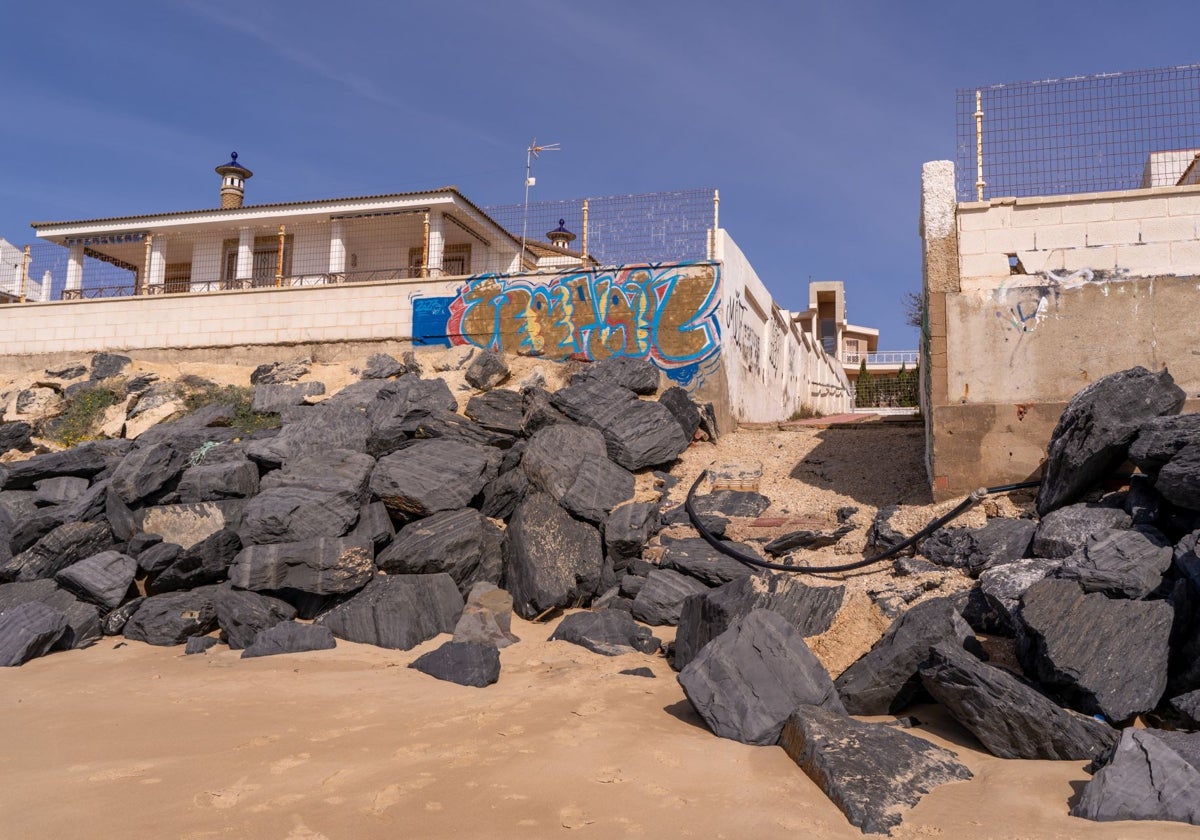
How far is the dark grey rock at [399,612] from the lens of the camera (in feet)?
20.6

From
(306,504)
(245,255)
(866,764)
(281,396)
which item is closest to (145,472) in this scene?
(306,504)

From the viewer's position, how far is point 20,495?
8680 millimetres

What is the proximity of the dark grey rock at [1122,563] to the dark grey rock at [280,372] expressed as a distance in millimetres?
10690

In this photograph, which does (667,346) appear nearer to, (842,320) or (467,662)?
(467,662)

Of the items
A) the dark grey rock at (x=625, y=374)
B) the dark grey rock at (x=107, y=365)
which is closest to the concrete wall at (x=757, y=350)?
the dark grey rock at (x=625, y=374)

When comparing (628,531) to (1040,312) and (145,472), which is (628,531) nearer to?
(1040,312)

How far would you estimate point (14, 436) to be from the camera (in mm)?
11969

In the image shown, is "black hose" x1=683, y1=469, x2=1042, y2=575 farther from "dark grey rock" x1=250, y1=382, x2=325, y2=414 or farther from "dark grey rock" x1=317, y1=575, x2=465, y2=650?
"dark grey rock" x1=250, y1=382, x2=325, y2=414

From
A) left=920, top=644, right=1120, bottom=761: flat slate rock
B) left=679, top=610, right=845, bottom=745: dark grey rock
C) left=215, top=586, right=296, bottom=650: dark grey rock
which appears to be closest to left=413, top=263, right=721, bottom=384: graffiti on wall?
left=215, top=586, right=296, bottom=650: dark grey rock

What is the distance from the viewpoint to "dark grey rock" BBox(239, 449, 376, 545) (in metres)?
7.08

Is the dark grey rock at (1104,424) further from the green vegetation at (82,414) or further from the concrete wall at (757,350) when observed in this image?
the green vegetation at (82,414)

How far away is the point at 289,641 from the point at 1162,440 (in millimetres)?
5927

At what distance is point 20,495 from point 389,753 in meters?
6.79

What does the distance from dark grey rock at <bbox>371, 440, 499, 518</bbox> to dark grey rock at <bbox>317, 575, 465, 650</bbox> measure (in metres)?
0.94
